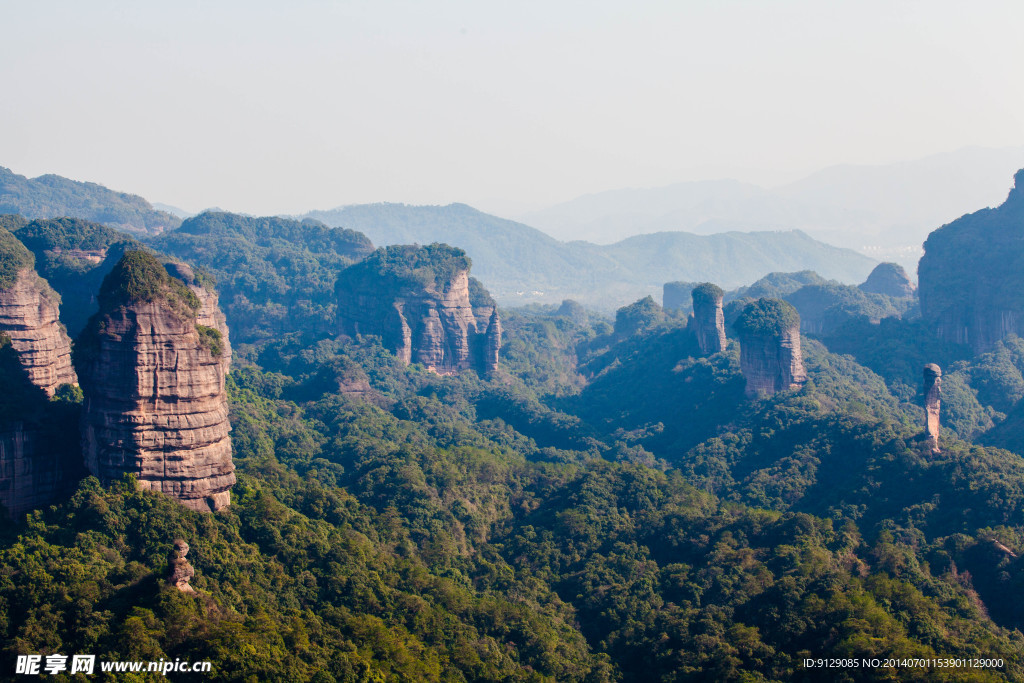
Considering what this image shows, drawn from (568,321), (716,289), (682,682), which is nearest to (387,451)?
(682,682)

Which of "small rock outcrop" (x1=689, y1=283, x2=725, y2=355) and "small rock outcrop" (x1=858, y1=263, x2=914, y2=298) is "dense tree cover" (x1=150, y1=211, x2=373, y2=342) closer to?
"small rock outcrop" (x1=689, y1=283, x2=725, y2=355)

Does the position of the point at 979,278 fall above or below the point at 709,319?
above

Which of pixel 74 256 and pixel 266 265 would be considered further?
pixel 266 265

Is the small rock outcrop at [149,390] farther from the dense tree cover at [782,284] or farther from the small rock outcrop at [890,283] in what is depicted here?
the small rock outcrop at [890,283]

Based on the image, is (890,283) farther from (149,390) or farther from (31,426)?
(31,426)

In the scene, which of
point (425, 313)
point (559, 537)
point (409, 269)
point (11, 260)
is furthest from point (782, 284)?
point (11, 260)

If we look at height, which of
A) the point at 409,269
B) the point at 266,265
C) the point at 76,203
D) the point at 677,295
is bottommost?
the point at 677,295

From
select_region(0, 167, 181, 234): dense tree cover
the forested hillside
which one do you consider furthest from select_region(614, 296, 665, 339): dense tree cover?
select_region(0, 167, 181, 234): dense tree cover
